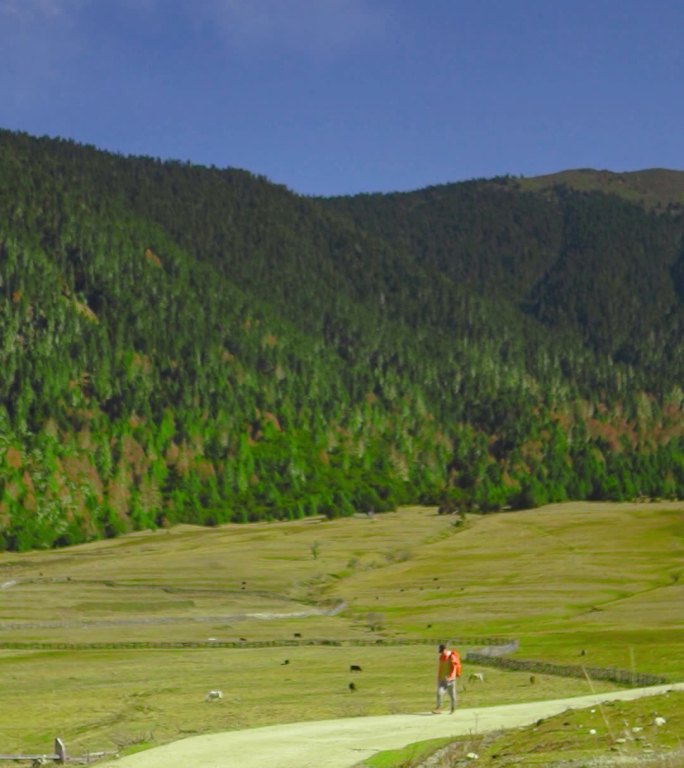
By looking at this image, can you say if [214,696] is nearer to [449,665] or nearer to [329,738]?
[449,665]

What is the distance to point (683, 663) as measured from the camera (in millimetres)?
78250

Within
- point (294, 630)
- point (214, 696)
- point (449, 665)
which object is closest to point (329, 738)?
point (449, 665)

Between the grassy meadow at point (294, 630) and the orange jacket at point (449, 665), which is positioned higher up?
the orange jacket at point (449, 665)

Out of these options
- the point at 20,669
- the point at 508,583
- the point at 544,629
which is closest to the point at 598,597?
the point at 508,583

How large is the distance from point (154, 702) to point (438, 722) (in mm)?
18992

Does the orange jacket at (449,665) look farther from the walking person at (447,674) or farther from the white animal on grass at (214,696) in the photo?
the white animal on grass at (214,696)

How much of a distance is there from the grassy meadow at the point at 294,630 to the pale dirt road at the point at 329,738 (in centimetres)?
428

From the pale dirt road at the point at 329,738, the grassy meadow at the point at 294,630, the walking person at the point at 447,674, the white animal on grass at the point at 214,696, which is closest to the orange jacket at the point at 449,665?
the walking person at the point at 447,674

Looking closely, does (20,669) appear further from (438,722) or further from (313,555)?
(313,555)

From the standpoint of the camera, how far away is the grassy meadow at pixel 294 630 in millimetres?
69938

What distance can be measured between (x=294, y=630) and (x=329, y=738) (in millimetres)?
65344

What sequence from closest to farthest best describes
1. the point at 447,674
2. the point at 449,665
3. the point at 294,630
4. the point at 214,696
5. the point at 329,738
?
the point at 329,738
the point at 449,665
the point at 447,674
the point at 214,696
the point at 294,630

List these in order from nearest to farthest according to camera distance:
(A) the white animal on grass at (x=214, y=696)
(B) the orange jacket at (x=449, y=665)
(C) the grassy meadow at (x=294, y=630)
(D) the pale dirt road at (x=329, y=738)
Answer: (D) the pale dirt road at (x=329, y=738)
(B) the orange jacket at (x=449, y=665)
(C) the grassy meadow at (x=294, y=630)
(A) the white animal on grass at (x=214, y=696)

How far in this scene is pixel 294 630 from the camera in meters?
120
